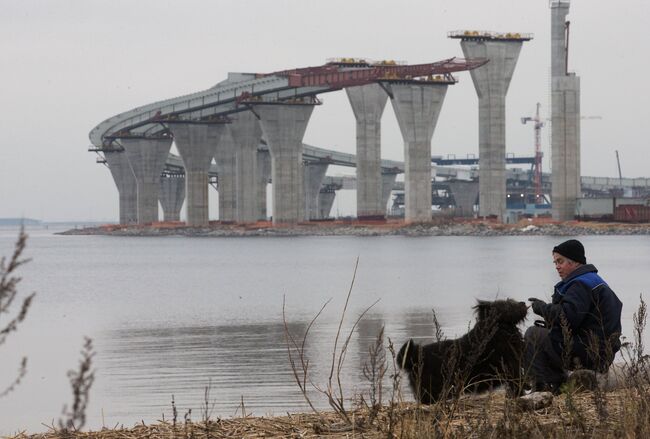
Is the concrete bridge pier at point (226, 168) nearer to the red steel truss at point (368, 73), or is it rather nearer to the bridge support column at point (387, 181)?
the red steel truss at point (368, 73)

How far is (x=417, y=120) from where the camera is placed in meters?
100

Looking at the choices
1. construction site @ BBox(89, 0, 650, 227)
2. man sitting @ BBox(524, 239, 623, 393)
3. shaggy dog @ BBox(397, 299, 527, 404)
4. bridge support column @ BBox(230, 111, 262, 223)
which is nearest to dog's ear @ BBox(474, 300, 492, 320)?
shaggy dog @ BBox(397, 299, 527, 404)

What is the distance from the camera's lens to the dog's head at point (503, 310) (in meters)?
8.07

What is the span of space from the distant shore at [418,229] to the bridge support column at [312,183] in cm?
3751

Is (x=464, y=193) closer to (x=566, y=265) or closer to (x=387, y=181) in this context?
(x=387, y=181)

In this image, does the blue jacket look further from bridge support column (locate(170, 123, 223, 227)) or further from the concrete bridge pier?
the concrete bridge pier

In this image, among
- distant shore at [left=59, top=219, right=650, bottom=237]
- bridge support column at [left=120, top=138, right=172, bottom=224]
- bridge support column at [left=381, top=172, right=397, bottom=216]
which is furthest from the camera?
bridge support column at [left=381, top=172, right=397, bottom=216]

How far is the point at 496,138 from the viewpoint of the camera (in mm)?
102625

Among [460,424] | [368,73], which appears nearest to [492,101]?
[368,73]

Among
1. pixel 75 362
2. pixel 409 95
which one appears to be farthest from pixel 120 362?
pixel 409 95

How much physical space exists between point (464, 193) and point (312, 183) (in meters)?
22.6

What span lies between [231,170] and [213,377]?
12073 cm

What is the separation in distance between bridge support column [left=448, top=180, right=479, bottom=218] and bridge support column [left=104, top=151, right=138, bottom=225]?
158 ft

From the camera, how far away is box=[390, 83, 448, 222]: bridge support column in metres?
99.6
